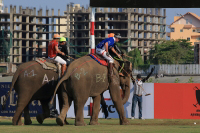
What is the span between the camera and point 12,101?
2553 cm

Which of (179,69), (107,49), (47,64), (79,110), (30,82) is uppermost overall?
(107,49)

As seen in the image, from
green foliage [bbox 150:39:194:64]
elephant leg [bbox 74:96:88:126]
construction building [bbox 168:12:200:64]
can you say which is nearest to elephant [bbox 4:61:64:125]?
elephant leg [bbox 74:96:88:126]

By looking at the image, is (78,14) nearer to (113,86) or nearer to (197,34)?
(197,34)

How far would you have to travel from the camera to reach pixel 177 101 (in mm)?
24375

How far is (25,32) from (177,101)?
159 meters

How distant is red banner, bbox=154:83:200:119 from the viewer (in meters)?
24.0

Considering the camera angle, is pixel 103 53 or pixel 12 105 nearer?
pixel 103 53

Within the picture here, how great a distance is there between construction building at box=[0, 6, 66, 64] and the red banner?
14690 centimetres

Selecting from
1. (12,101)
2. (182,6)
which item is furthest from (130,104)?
(182,6)

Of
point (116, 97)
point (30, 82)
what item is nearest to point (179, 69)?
point (116, 97)

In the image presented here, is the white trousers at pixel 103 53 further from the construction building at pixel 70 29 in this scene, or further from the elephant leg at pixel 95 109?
the construction building at pixel 70 29

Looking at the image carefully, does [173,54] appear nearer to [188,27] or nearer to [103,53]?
[188,27]

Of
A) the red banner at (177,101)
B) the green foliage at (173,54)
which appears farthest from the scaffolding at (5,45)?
the red banner at (177,101)

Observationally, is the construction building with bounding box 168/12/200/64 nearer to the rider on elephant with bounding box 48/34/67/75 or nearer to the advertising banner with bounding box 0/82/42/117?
the advertising banner with bounding box 0/82/42/117
